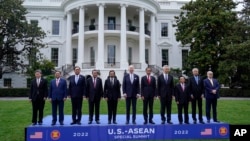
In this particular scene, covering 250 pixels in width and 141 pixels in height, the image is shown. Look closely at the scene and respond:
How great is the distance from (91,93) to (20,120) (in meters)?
4.66

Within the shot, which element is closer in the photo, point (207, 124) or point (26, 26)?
point (207, 124)

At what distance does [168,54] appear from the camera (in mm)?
42375

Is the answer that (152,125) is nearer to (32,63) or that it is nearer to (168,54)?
(32,63)

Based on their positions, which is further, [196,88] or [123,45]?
[123,45]

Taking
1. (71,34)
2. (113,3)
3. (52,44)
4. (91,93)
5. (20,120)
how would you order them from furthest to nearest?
(52,44) < (71,34) < (113,3) < (20,120) < (91,93)

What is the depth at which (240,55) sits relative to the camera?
28734 millimetres

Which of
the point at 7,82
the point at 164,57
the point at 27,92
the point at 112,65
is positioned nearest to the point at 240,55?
the point at 112,65

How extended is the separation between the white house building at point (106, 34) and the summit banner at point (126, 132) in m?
22.6

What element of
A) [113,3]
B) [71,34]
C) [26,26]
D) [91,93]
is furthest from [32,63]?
[91,93]

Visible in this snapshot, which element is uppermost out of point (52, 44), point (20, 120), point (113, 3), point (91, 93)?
point (113, 3)

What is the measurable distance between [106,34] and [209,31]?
11.0 m

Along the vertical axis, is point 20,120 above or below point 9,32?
below

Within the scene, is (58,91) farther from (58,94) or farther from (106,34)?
(106,34)

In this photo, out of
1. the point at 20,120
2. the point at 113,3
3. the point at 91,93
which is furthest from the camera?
the point at 113,3
